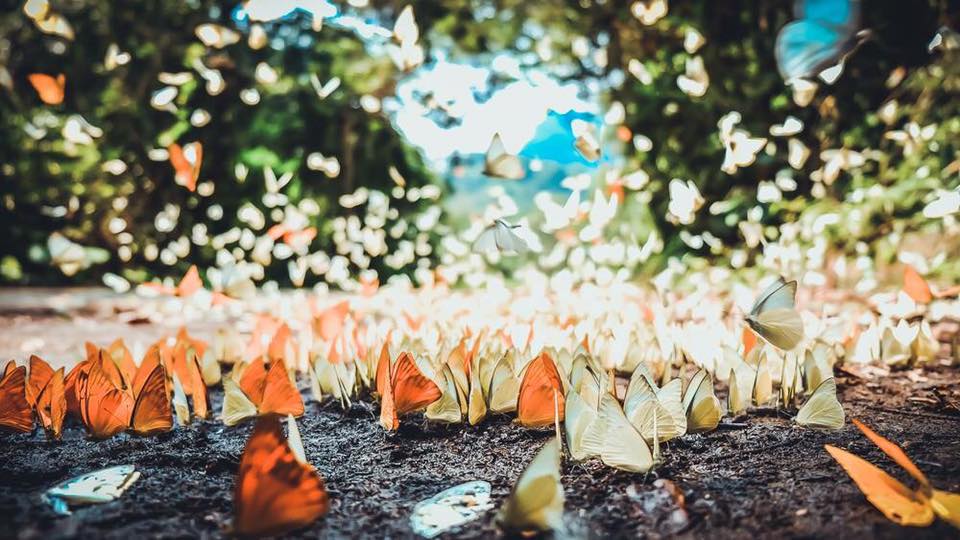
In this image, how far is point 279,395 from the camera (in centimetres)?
112

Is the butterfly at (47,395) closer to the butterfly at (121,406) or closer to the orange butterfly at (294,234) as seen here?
the butterfly at (121,406)

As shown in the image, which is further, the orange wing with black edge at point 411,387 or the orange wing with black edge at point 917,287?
the orange wing with black edge at point 917,287

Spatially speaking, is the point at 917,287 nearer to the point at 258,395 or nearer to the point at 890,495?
the point at 890,495

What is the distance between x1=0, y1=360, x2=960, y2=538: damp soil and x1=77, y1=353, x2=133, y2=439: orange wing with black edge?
0.03m

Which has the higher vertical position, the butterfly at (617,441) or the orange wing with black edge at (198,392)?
the orange wing with black edge at (198,392)

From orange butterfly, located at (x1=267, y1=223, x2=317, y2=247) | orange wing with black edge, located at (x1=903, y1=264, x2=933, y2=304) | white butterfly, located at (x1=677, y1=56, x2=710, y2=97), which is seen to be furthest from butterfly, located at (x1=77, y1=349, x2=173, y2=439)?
white butterfly, located at (x1=677, y1=56, x2=710, y2=97)

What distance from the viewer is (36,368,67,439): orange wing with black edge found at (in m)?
1.03

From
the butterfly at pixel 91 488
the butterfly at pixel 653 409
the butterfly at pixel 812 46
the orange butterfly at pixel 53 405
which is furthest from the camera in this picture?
the butterfly at pixel 812 46

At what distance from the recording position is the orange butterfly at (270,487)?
0.68 metres

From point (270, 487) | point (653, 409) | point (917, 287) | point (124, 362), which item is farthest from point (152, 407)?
point (917, 287)

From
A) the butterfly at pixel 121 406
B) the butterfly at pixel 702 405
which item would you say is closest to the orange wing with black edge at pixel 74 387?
the butterfly at pixel 121 406

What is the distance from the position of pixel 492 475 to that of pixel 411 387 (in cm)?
23

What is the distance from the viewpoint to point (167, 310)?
2.98 meters

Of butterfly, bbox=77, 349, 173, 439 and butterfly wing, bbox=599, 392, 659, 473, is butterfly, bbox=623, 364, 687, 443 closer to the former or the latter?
butterfly wing, bbox=599, 392, 659, 473
